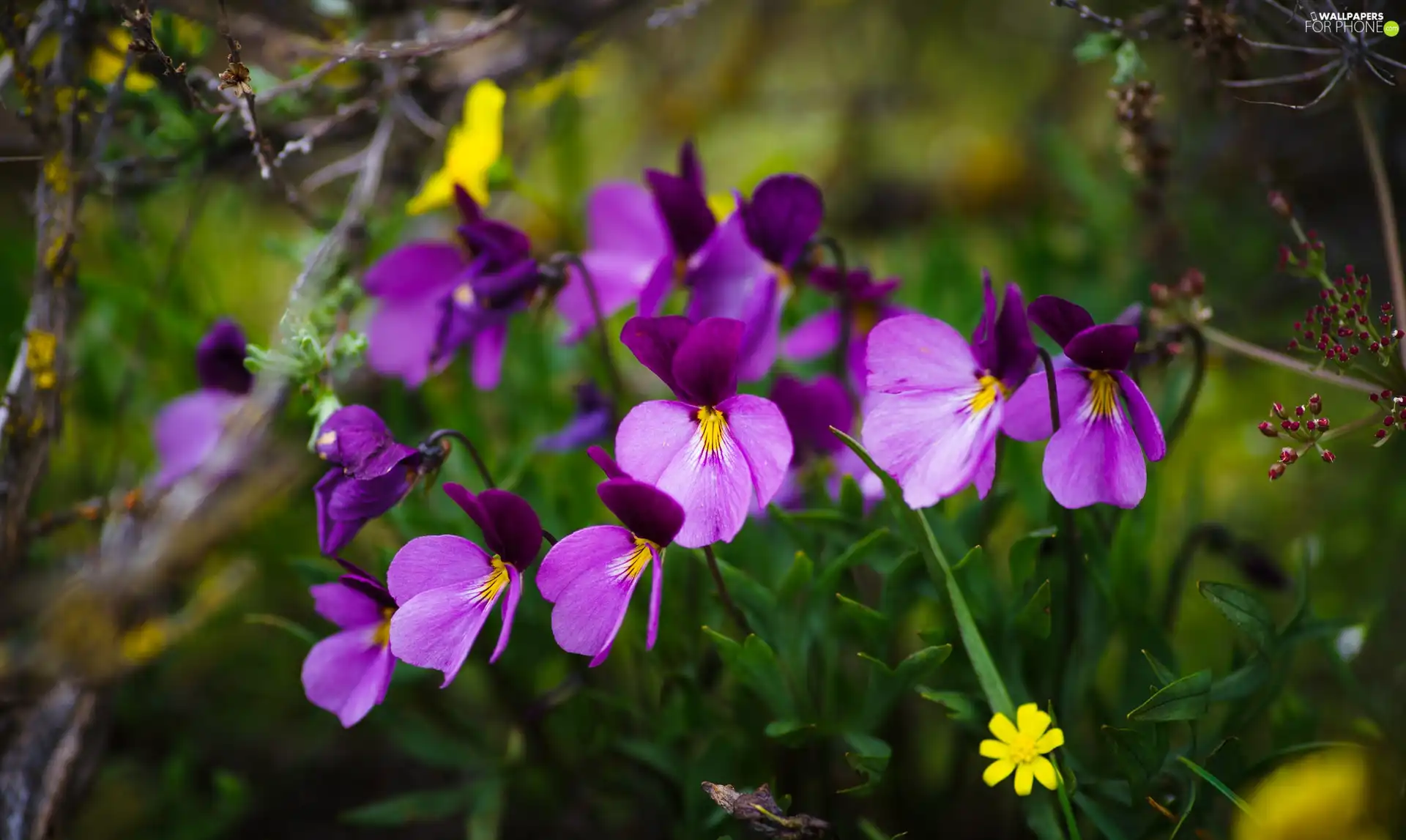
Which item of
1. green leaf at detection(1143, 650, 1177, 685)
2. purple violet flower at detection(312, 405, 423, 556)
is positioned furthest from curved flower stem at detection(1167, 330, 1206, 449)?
Answer: purple violet flower at detection(312, 405, 423, 556)

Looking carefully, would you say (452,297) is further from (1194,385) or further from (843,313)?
(1194,385)

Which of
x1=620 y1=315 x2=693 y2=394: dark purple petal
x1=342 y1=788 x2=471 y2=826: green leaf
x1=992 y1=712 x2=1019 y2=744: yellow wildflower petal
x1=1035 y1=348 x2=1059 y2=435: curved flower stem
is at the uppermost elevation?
x1=620 y1=315 x2=693 y2=394: dark purple petal

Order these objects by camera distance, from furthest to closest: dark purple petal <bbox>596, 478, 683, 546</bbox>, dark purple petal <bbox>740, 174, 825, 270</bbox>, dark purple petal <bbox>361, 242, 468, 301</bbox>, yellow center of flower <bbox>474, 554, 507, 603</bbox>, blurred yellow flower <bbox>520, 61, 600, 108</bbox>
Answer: blurred yellow flower <bbox>520, 61, 600, 108</bbox>
dark purple petal <bbox>361, 242, 468, 301</bbox>
dark purple petal <bbox>740, 174, 825, 270</bbox>
yellow center of flower <bbox>474, 554, 507, 603</bbox>
dark purple petal <bbox>596, 478, 683, 546</bbox>

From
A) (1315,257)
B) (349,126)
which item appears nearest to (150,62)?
(349,126)

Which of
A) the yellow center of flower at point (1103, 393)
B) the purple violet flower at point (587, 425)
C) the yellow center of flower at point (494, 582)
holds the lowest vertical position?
the purple violet flower at point (587, 425)

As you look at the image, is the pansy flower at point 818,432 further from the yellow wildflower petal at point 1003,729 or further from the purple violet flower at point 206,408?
the purple violet flower at point 206,408

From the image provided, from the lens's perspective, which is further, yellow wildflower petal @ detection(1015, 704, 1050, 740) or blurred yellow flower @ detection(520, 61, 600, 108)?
blurred yellow flower @ detection(520, 61, 600, 108)

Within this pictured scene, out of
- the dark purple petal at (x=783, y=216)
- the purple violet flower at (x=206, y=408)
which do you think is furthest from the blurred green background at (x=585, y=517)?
the dark purple petal at (x=783, y=216)

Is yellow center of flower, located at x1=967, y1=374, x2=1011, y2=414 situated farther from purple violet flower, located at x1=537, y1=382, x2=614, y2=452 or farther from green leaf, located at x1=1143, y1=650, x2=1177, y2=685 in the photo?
purple violet flower, located at x1=537, y1=382, x2=614, y2=452
